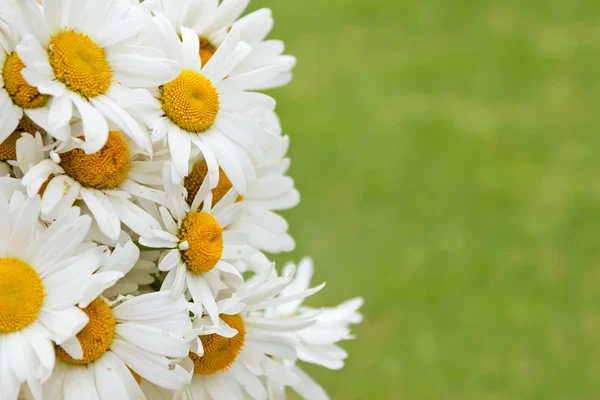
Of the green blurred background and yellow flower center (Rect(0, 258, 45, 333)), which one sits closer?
yellow flower center (Rect(0, 258, 45, 333))

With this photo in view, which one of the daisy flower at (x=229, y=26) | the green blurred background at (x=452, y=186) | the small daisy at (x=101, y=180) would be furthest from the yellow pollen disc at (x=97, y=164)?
the green blurred background at (x=452, y=186)

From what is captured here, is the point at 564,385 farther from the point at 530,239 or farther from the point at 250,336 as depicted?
the point at 250,336

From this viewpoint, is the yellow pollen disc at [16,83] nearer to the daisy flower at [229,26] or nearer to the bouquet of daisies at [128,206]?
the bouquet of daisies at [128,206]

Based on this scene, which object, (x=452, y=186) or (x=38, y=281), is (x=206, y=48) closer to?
(x=38, y=281)

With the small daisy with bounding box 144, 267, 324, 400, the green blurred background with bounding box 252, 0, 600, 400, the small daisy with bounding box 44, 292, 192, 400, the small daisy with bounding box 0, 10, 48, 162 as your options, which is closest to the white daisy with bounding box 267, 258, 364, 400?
the small daisy with bounding box 144, 267, 324, 400

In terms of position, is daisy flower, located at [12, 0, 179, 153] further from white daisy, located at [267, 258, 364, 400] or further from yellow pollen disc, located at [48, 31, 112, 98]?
white daisy, located at [267, 258, 364, 400]

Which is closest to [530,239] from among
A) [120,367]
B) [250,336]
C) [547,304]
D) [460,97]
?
[547,304]

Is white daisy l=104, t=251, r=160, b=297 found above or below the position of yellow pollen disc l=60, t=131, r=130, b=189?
below
